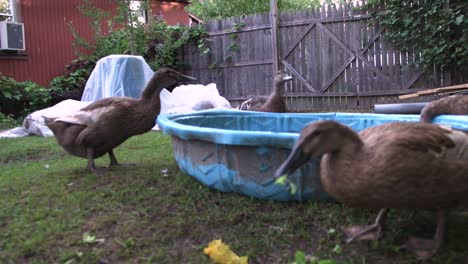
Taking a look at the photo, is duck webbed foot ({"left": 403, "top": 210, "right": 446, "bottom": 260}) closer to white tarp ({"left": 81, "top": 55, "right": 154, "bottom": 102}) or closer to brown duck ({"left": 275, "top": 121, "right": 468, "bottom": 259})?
brown duck ({"left": 275, "top": 121, "right": 468, "bottom": 259})

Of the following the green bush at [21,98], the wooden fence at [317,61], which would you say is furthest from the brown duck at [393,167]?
the green bush at [21,98]

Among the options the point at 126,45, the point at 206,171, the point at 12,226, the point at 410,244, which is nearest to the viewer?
the point at 410,244

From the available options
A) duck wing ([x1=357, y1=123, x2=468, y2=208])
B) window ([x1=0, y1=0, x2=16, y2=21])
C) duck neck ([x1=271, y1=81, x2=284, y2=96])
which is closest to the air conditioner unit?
window ([x1=0, y1=0, x2=16, y2=21])

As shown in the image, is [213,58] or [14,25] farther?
[213,58]

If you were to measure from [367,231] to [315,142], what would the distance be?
69 cm

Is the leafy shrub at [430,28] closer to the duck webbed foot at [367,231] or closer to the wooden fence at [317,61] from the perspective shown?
the wooden fence at [317,61]

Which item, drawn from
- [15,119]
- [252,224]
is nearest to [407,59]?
[252,224]

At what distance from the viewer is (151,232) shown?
2.64 m

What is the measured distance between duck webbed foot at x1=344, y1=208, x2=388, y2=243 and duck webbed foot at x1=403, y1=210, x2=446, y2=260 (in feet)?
0.56

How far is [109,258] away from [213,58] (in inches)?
409

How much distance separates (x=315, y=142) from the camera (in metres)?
2.12

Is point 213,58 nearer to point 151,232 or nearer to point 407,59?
point 407,59

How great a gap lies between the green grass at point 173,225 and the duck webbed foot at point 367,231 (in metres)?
0.04

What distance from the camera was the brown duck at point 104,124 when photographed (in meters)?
3.99
